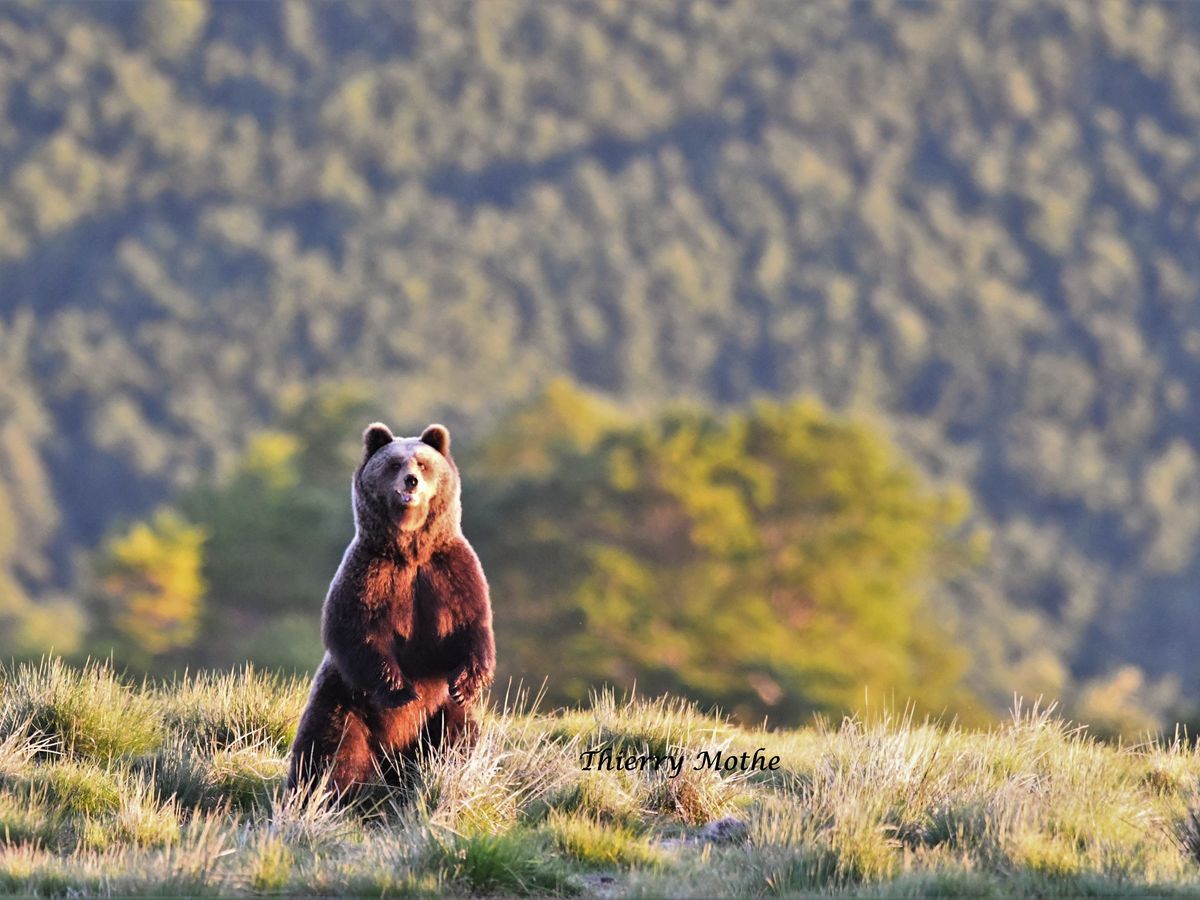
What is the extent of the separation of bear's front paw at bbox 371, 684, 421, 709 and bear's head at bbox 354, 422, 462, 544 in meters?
0.64

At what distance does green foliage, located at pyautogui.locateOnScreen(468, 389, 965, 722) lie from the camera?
165 ft

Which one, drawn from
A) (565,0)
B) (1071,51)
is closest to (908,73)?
(1071,51)

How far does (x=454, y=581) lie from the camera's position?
26.8ft

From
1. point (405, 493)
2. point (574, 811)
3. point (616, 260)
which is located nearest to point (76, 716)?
point (405, 493)

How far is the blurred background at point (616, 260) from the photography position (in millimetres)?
118500

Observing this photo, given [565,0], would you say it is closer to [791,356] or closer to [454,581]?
[791,356]

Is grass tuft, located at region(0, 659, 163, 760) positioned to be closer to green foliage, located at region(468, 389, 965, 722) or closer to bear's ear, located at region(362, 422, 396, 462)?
bear's ear, located at region(362, 422, 396, 462)

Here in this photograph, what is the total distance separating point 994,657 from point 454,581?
95.9 m

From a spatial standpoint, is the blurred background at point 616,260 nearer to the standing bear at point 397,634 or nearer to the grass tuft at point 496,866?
the standing bear at point 397,634

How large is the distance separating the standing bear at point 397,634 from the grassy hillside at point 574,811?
25 centimetres

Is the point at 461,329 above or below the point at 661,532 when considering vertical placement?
above

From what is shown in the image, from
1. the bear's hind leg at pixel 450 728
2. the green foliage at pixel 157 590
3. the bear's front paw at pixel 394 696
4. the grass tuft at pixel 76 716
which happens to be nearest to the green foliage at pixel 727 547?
the green foliage at pixel 157 590

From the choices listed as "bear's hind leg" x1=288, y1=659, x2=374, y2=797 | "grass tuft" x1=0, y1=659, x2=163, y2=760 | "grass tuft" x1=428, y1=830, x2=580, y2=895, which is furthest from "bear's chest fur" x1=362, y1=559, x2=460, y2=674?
"grass tuft" x1=0, y1=659, x2=163, y2=760

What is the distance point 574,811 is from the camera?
775 cm
